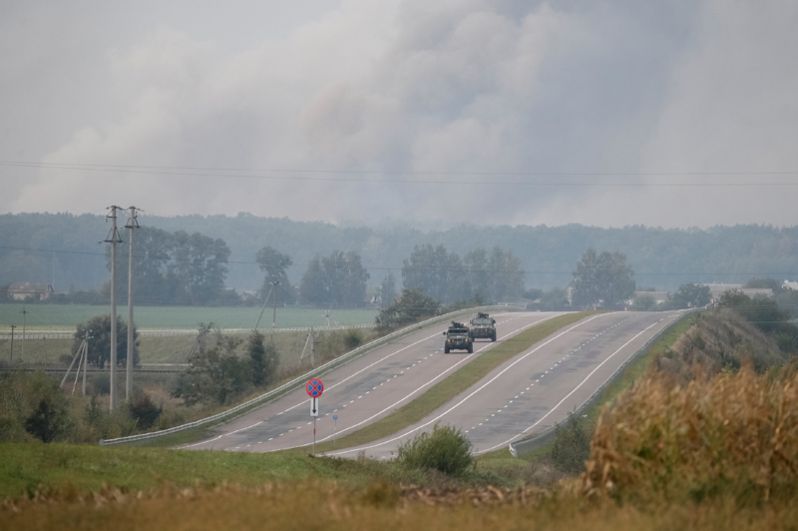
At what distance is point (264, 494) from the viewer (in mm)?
13023

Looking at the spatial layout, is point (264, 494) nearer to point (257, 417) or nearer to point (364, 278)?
point (257, 417)

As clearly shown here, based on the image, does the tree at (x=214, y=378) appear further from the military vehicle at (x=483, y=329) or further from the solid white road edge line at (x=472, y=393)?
the military vehicle at (x=483, y=329)

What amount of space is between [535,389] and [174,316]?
8327 centimetres

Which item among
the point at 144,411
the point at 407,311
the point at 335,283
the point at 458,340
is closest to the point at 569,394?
the point at 458,340

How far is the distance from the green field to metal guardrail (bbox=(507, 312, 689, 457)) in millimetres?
50269

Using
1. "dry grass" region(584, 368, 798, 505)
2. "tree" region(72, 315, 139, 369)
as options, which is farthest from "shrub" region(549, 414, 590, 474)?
"tree" region(72, 315, 139, 369)

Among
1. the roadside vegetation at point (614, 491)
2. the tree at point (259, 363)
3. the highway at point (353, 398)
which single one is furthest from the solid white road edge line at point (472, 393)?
the roadside vegetation at point (614, 491)

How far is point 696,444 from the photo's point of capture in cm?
1369

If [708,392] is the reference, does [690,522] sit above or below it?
below

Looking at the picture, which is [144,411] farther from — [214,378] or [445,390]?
[445,390]

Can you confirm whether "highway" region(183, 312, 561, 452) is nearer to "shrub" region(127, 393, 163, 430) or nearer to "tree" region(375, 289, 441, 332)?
"shrub" region(127, 393, 163, 430)

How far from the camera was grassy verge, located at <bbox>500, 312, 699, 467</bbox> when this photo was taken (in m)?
43.8

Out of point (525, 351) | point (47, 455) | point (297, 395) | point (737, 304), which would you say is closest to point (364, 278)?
point (737, 304)

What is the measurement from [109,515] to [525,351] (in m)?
67.2
